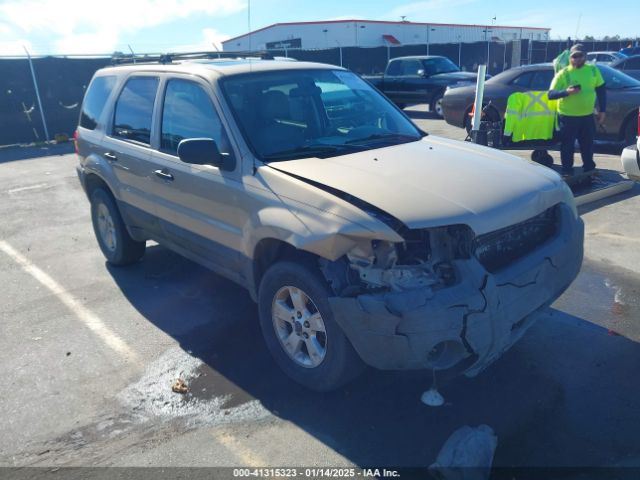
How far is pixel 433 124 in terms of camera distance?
1537 cm

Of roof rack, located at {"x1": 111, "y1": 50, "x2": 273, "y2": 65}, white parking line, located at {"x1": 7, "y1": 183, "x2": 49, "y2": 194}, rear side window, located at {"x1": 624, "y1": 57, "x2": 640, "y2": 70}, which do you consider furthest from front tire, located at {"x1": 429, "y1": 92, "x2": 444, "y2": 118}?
roof rack, located at {"x1": 111, "y1": 50, "x2": 273, "y2": 65}

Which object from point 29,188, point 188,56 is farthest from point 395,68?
point 188,56

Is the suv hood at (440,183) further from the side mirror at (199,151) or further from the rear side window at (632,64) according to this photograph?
the rear side window at (632,64)

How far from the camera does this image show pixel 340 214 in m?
3.07

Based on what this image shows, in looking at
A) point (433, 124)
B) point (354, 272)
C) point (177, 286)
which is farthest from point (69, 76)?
point (354, 272)

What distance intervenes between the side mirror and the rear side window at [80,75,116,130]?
223 centimetres

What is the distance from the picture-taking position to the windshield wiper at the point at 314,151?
3732 millimetres

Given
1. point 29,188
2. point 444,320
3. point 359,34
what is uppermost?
point 359,34

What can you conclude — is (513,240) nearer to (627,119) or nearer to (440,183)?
(440,183)

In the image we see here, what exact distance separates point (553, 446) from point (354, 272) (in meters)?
1.39

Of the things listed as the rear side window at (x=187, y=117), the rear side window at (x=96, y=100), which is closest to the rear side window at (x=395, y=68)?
the rear side window at (x=96, y=100)

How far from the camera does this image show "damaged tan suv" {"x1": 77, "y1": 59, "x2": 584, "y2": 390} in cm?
296

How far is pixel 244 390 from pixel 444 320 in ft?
4.96

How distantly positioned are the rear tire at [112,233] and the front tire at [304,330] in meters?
2.56
